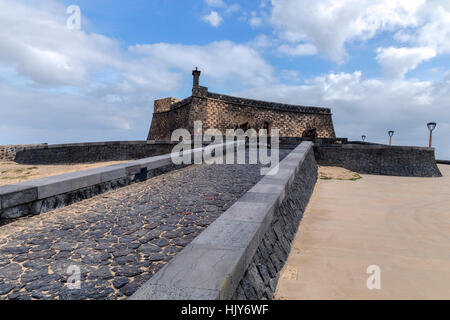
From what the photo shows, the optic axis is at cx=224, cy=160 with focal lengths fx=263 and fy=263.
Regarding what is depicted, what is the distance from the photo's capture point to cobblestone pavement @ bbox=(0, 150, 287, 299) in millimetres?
2148

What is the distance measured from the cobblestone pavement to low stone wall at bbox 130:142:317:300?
393 mm

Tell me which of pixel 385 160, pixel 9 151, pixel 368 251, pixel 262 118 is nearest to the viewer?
pixel 368 251

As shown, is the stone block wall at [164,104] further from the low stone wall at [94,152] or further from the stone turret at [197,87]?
Answer: the low stone wall at [94,152]

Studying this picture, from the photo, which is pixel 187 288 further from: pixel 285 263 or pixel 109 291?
pixel 285 263

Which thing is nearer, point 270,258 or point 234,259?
point 234,259

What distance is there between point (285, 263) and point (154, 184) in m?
3.44

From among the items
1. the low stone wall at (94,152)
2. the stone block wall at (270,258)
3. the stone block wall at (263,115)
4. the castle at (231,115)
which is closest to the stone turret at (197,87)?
the castle at (231,115)

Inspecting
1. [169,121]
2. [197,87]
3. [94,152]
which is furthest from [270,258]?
[169,121]

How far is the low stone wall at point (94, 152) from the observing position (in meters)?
13.9

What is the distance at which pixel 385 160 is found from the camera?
13234 mm

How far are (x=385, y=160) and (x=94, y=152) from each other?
15308 mm

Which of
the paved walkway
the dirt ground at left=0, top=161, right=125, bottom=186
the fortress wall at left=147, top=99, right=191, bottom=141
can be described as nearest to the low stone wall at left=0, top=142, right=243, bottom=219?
the paved walkway

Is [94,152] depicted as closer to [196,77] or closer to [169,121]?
[196,77]
